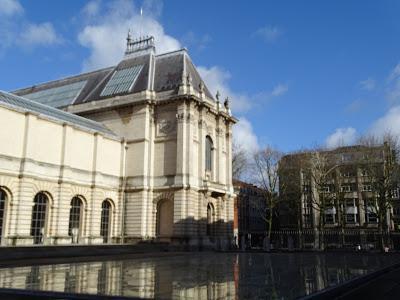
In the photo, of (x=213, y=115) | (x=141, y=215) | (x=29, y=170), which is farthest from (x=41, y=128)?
(x=213, y=115)

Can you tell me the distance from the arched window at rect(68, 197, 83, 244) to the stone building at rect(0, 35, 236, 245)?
0.28 ft

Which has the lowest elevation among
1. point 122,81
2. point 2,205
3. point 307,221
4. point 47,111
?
point 2,205

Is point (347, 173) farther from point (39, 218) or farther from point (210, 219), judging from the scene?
point (39, 218)

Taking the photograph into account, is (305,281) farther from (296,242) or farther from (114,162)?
(296,242)

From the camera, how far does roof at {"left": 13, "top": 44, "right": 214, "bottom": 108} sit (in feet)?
143

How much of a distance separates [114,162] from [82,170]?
14.7ft

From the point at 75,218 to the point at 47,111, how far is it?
32.7 feet

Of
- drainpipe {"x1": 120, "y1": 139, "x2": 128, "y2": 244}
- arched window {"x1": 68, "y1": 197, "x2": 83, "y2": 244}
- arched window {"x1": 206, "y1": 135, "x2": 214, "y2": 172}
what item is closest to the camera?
arched window {"x1": 68, "y1": 197, "x2": 83, "y2": 244}

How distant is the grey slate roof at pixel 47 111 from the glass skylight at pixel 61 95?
7.92 m

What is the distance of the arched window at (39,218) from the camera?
32.3m

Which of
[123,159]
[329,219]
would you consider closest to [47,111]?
[123,159]

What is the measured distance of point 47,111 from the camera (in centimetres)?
3772

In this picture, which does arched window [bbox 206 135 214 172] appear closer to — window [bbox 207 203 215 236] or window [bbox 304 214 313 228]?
window [bbox 207 203 215 236]

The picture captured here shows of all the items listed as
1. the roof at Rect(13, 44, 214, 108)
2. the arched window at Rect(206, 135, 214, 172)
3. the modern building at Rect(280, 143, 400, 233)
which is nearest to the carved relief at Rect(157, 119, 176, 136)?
the roof at Rect(13, 44, 214, 108)
